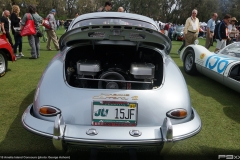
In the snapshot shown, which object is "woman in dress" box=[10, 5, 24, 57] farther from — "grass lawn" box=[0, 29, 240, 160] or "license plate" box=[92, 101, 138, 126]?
"license plate" box=[92, 101, 138, 126]

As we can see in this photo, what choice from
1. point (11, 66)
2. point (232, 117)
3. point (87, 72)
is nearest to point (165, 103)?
point (87, 72)

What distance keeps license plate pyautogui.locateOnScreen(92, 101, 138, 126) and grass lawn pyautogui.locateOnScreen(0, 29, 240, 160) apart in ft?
2.04

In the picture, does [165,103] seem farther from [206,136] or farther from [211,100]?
[211,100]

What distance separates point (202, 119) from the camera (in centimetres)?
355

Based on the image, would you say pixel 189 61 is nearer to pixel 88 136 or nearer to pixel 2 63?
pixel 2 63

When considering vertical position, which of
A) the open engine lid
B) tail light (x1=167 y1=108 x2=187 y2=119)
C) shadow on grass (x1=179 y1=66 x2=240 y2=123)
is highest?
the open engine lid

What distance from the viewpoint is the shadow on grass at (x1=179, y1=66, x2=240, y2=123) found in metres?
3.94

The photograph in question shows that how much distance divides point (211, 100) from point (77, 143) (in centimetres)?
322

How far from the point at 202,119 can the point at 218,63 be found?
1.82m

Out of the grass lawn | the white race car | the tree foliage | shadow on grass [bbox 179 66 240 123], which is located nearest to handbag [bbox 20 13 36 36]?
the grass lawn

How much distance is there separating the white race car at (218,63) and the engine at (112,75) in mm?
2337

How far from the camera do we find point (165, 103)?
2.26 m

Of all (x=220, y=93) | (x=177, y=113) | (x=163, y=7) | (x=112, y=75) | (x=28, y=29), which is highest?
(x=112, y=75)

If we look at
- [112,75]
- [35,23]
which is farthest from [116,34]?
[35,23]
